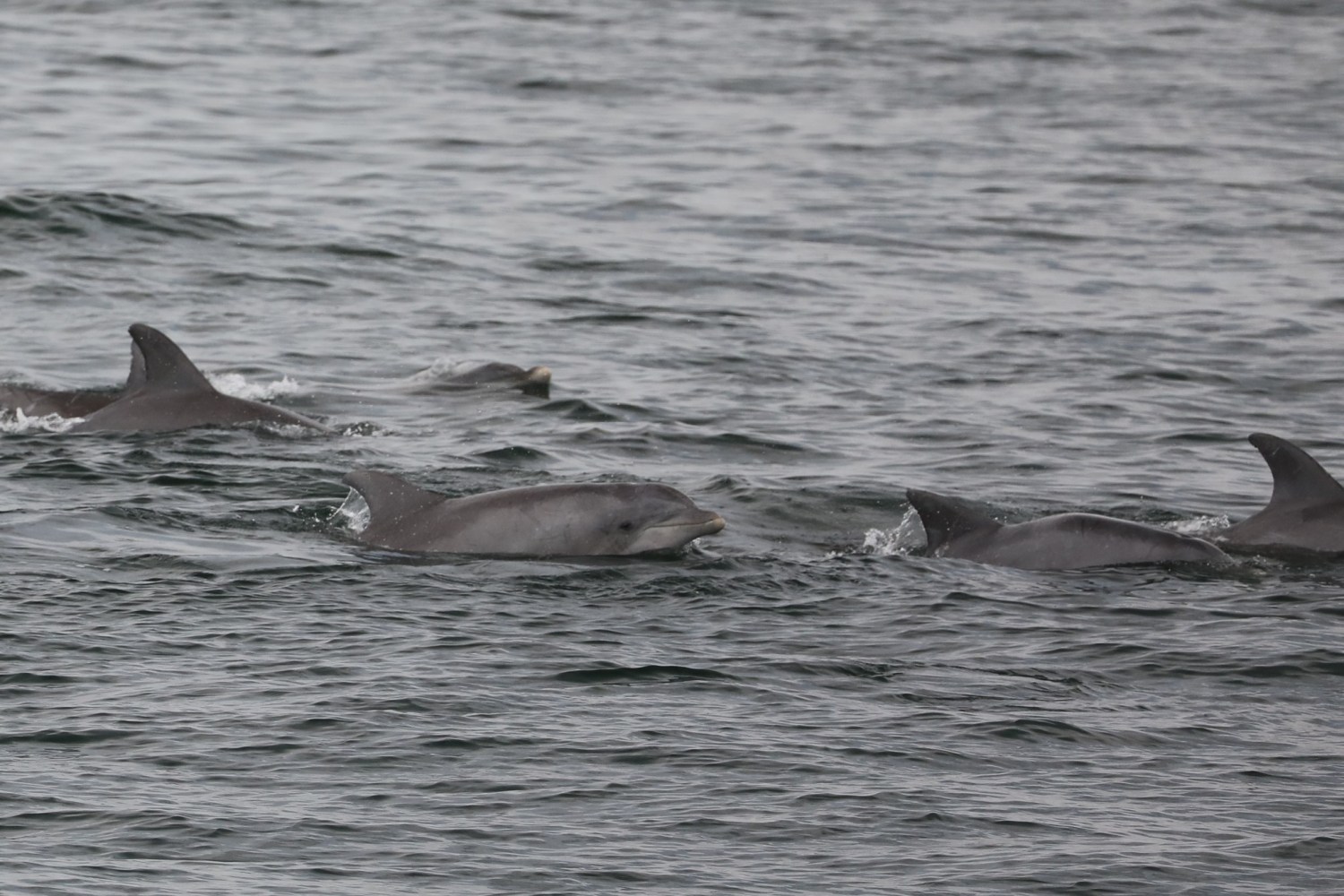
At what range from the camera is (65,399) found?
730 inches

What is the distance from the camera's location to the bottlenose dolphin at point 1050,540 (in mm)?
15078

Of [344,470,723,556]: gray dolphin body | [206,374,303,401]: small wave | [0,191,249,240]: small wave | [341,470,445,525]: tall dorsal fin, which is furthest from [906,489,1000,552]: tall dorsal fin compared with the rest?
[0,191,249,240]: small wave

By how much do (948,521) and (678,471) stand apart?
11.7ft

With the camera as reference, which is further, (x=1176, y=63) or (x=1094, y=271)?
(x=1176, y=63)

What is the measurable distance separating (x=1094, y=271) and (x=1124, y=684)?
1643 centimetres

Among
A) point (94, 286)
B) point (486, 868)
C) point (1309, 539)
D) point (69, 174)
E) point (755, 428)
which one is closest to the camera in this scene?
point (486, 868)

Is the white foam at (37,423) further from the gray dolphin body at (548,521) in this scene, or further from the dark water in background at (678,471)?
the gray dolphin body at (548,521)

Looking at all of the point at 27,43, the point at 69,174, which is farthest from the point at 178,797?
the point at 27,43

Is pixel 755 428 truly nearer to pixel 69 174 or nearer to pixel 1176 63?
pixel 69 174

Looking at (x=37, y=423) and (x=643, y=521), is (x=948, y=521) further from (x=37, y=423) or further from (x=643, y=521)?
(x=37, y=423)

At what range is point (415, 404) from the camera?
808 inches

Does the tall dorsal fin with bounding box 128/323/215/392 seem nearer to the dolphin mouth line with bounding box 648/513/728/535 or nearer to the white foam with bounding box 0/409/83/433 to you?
the white foam with bounding box 0/409/83/433

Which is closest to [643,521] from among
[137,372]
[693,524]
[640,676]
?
[693,524]

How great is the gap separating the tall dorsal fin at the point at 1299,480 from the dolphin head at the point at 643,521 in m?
3.83
